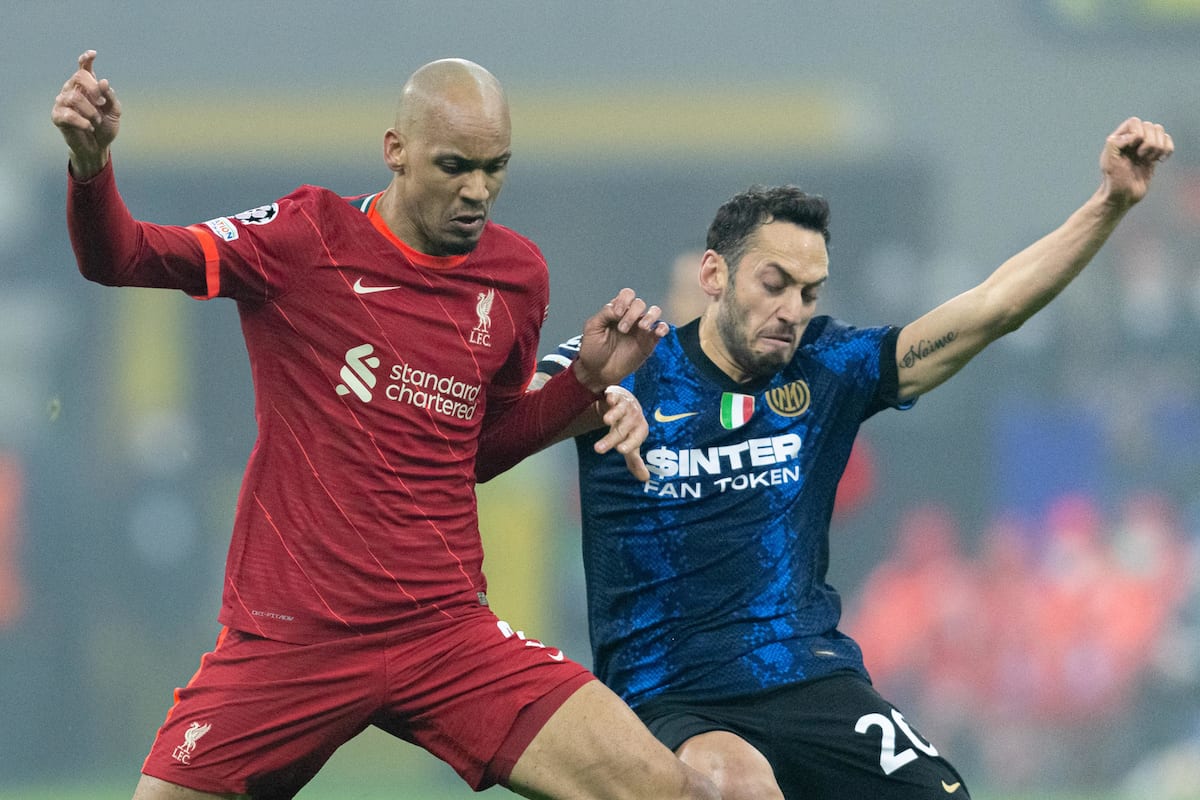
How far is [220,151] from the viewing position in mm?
9500

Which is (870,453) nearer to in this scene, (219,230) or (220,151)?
(220,151)

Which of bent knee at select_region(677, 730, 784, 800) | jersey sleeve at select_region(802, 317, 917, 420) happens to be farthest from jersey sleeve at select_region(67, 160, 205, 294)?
jersey sleeve at select_region(802, 317, 917, 420)

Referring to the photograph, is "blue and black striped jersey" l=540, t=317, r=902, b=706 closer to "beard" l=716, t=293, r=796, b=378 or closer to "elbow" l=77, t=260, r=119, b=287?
"beard" l=716, t=293, r=796, b=378

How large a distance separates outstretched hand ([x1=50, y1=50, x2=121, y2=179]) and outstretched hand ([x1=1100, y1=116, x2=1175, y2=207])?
2160 mm

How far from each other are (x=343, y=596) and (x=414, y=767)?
217 inches

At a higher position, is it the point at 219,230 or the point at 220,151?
the point at 220,151

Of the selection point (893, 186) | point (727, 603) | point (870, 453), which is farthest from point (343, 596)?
point (893, 186)

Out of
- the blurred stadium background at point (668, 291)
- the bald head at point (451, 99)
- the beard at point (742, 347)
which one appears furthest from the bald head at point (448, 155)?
the blurred stadium background at point (668, 291)

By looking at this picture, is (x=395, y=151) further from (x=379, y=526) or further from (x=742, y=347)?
(x=742, y=347)

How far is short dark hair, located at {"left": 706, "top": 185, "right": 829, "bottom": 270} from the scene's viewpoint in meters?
4.00

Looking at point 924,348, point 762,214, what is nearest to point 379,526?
point 762,214

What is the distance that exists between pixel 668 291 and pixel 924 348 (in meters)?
5.15

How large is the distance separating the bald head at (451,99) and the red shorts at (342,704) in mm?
1092

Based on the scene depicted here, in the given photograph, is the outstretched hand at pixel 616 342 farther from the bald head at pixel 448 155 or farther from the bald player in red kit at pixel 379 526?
the bald head at pixel 448 155
